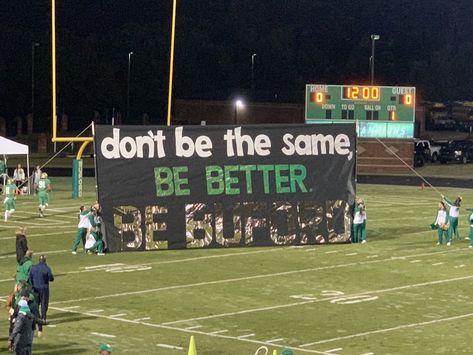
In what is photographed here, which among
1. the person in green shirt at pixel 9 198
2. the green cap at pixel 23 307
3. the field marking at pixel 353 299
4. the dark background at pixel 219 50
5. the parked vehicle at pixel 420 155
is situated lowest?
the field marking at pixel 353 299

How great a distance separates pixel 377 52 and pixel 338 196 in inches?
4887

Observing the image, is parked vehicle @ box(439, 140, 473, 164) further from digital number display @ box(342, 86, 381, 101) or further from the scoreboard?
digital number display @ box(342, 86, 381, 101)

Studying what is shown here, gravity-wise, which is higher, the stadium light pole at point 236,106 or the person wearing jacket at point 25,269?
the stadium light pole at point 236,106

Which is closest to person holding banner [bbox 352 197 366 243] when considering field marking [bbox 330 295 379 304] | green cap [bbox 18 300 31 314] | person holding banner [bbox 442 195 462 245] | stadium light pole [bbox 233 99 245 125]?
person holding banner [bbox 442 195 462 245]

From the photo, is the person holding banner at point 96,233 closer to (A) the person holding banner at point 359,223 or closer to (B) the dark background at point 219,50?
(A) the person holding banner at point 359,223

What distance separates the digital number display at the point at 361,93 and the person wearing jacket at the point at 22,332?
4582 cm

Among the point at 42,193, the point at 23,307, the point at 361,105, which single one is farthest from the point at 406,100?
the point at 23,307

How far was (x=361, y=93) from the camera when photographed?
60.4m

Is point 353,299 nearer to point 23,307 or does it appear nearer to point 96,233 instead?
point 23,307

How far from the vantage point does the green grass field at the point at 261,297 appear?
17828mm

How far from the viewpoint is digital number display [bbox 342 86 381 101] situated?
60.2m

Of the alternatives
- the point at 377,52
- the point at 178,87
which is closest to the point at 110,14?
the point at 377,52

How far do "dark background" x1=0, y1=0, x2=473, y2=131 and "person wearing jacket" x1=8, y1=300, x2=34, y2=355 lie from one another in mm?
78832

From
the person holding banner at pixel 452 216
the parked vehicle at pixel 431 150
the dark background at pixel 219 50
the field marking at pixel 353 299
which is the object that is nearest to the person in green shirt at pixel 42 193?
the person holding banner at pixel 452 216
